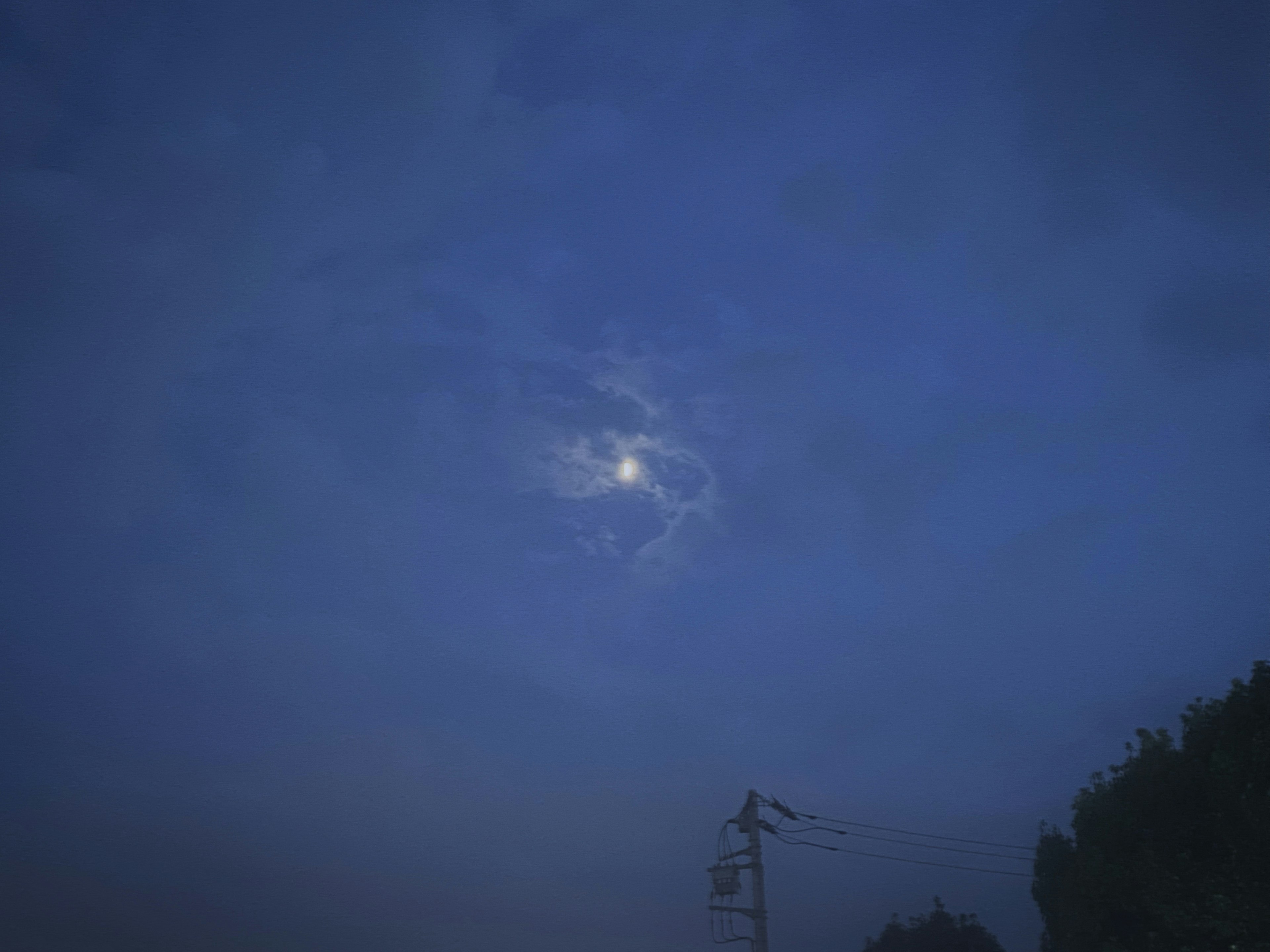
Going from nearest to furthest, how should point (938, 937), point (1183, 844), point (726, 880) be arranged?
point (1183, 844) < point (726, 880) < point (938, 937)

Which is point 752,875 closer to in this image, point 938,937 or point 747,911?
point 747,911

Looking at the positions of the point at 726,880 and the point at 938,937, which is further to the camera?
the point at 938,937

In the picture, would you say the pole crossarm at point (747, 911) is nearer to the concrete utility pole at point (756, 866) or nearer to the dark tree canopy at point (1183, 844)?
the concrete utility pole at point (756, 866)

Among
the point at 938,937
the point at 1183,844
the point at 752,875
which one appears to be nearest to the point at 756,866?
the point at 752,875

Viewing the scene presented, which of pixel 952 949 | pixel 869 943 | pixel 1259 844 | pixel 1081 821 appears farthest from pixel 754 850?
pixel 869 943

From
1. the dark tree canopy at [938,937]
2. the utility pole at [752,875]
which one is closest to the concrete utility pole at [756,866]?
the utility pole at [752,875]

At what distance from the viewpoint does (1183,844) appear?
24.1m

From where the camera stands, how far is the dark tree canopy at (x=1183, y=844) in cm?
2131

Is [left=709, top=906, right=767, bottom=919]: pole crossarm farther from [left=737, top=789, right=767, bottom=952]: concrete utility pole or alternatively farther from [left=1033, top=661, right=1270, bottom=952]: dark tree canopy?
[left=1033, top=661, right=1270, bottom=952]: dark tree canopy

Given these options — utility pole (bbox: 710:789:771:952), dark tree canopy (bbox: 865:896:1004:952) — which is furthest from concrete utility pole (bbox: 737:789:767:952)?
dark tree canopy (bbox: 865:896:1004:952)

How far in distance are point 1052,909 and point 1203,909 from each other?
370 inches

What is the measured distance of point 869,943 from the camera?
5856cm

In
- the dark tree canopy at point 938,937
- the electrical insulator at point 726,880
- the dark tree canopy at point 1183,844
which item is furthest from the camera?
the dark tree canopy at point 938,937

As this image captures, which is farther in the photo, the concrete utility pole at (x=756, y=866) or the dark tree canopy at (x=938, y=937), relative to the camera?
the dark tree canopy at (x=938, y=937)
